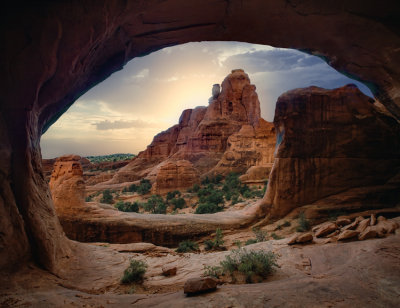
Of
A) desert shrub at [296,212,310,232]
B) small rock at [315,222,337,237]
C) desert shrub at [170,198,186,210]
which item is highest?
small rock at [315,222,337,237]

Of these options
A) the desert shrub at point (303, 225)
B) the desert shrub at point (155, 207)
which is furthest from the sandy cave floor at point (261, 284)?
the desert shrub at point (155, 207)

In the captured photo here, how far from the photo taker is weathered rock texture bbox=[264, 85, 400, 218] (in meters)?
11.6

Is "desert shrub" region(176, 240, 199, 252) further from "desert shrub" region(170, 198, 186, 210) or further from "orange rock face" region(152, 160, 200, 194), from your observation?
"orange rock face" region(152, 160, 200, 194)

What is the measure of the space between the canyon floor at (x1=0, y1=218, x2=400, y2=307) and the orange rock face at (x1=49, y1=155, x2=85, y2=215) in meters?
5.40

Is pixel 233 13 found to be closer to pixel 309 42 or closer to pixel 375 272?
pixel 309 42

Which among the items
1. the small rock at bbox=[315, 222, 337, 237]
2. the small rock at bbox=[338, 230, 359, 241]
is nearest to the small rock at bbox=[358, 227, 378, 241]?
the small rock at bbox=[338, 230, 359, 241]

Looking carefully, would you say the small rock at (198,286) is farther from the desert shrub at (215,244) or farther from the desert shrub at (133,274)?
the desert shrub at (215,244)

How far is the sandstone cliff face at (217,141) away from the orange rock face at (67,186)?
15010 mm

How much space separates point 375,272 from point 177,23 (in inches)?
249

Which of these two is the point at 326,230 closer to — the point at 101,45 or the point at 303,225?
the point at 303,225

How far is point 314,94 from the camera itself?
1222cm

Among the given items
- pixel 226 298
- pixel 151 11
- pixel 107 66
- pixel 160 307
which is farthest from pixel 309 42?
pixel 160 307

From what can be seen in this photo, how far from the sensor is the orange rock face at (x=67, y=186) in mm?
10875

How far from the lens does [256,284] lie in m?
3.99
